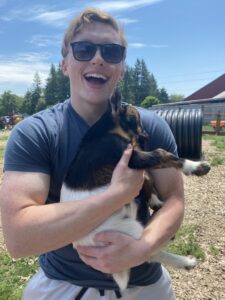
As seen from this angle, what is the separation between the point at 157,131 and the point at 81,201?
28.5 inches

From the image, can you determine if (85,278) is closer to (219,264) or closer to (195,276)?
(195,276)

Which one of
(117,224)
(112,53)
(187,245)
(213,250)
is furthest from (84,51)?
(213,250)

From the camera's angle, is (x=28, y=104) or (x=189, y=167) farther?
(x=28, y=104)

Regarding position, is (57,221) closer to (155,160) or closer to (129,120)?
(155,160)

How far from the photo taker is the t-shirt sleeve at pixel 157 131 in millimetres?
2381

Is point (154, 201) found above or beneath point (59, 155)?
beneath

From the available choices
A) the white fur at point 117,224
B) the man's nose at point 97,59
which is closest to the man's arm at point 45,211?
the white fur at point 117,224

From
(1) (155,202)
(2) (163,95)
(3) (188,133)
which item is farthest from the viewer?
(2) (163,95)

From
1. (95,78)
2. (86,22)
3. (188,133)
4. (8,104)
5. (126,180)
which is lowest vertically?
(8,104)

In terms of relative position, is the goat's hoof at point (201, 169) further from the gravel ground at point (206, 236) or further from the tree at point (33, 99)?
the tree at point (33, 99)

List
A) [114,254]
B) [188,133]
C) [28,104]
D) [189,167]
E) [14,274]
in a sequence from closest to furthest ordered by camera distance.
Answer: [114,254], [189,167], [14,274], [188,133], [28,104]

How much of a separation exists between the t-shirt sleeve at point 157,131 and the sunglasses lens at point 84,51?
49 centimetres

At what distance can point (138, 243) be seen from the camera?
2.06 metres

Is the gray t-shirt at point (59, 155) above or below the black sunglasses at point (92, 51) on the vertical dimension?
below
